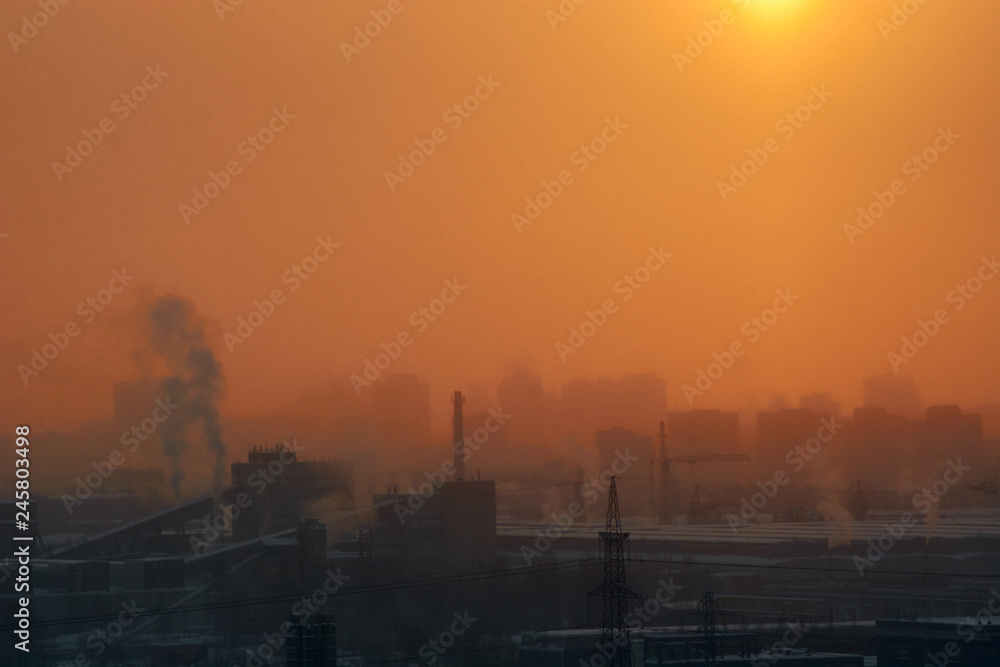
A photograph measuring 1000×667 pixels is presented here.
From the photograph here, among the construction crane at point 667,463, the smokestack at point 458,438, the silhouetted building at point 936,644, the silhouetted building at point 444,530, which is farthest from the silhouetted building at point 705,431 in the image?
the silhouetted building at point 936,644

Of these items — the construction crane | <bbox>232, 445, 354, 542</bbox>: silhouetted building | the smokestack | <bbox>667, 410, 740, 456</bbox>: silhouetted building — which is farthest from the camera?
<bbox>667, 410, 740, 456</bbox>: silhouetted building

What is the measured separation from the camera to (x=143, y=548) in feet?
101

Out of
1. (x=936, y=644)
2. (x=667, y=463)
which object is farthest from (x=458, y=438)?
(x=936, y=644)

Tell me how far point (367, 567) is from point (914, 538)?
20375 mm

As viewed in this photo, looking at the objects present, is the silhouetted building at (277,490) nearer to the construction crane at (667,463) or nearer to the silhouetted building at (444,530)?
the silhouetted building at (444,530)

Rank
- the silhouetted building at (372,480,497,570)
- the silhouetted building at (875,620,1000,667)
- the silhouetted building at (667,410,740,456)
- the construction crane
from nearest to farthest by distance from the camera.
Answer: the silhouetted building at (875,620,1000,667), the silhouetted building at (372,480,497,570), the construction crane, the silhouetted building at (667,410,740,456)

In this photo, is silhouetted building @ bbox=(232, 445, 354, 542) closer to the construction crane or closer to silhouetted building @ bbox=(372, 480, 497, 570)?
silhouetted building @ bbox=(372, 480, 497, 570)

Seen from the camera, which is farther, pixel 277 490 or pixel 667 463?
pixel 667 463

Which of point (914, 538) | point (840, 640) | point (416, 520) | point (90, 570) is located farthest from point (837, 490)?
point (90, 570)

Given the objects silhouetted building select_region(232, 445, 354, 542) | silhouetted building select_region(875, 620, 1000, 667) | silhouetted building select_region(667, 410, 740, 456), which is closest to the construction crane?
silhouetted building select_region(667, 410, 740, 456)

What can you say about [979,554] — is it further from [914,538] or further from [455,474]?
[455,474]

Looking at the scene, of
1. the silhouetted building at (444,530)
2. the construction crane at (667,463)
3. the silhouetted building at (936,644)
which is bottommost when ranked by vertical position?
the silhouetted building at (936,644)

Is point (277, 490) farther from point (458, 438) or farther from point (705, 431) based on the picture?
point (705, 431)

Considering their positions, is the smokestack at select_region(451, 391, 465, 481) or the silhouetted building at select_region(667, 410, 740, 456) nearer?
the smokestack at select_region(451, 391, 465, 481)
